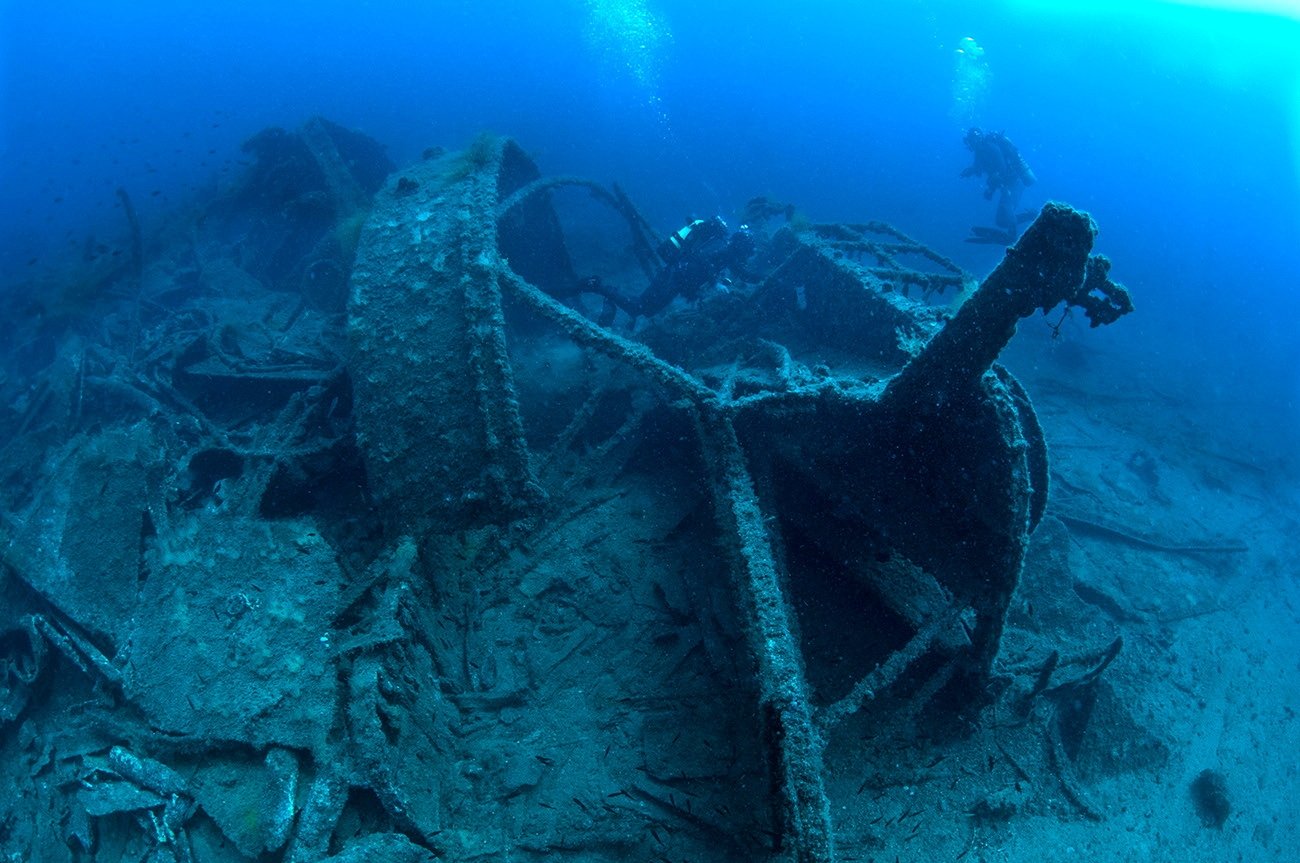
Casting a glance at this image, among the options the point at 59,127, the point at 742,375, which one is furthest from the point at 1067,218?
the point at 59,127

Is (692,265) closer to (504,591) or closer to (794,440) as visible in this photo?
(794,440)

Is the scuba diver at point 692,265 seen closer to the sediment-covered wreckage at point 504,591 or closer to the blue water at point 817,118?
the sediment-covered wreckage at point 504,591

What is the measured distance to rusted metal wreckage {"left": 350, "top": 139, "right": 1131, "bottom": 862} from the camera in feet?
9.47

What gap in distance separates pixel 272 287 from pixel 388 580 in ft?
32.6

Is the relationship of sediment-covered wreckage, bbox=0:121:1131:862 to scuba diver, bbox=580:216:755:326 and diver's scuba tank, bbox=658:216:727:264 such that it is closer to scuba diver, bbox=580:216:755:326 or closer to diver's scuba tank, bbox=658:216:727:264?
scuba diver, bbox=580:216:755:326

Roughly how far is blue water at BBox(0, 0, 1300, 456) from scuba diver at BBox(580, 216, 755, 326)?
11.3 m

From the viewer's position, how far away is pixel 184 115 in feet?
136

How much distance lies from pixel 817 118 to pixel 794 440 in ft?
116

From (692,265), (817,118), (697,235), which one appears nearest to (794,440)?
(692,265)

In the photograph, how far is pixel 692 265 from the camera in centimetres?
802

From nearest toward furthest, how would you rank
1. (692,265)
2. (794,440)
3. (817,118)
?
(794,440)
(692,265)
(817,118)

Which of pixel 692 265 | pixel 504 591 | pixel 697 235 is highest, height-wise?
pixel 697 235

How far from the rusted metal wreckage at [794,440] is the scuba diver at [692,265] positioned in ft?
9.63

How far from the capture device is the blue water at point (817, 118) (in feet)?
71.7
